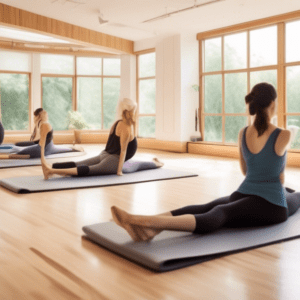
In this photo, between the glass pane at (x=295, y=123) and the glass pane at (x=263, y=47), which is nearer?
the glass pane at (x=295, y=123)

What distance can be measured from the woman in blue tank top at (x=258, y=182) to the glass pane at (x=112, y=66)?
1016cm

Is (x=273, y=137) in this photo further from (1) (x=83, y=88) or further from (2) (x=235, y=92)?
(1) (x=83, y=88)

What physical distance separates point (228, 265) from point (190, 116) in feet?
25.7

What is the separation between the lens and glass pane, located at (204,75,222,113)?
30.9 ft

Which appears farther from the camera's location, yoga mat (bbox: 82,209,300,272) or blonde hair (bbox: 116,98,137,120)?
blonde hair (bbox: 116,98,137,120)

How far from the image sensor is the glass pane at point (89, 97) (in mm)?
12570

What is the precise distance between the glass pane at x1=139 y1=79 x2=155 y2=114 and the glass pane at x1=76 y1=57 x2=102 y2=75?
1.75 meters

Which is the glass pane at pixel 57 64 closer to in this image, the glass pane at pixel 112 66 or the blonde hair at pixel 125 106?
the glass pane at pixel 112 66

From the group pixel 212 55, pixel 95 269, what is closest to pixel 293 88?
pixel 212 55

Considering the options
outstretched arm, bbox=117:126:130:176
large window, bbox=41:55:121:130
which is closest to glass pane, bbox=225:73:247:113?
outstretched arm, bbox=117:126:130:176

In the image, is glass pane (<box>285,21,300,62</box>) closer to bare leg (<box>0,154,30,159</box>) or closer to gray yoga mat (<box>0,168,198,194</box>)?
gray yoga mat (<box>0,168,198,194</box>)

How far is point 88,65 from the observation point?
12547 millimetres

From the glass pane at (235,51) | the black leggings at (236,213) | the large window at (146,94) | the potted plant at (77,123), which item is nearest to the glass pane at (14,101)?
the potted plant at (77,123)

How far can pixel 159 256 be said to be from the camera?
2.23 m
